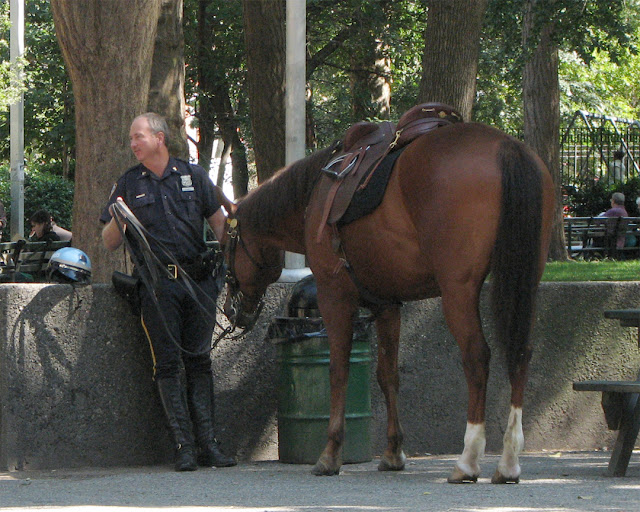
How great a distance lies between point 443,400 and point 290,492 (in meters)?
2.15

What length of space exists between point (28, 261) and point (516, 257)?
380 inches

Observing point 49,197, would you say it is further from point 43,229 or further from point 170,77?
point 170,77

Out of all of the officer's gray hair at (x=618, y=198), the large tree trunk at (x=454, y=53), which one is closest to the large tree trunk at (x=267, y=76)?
the large tree trunk at (x=454, y=53)

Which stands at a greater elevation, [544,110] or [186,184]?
[544,110]

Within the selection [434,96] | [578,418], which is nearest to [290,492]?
[578,418]

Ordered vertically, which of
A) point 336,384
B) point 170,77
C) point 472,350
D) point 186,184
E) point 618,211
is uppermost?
point 170,77

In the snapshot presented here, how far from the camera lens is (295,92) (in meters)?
9.90

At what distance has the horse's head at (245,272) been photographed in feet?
22.8

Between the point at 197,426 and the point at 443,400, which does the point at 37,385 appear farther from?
the point at 443,400

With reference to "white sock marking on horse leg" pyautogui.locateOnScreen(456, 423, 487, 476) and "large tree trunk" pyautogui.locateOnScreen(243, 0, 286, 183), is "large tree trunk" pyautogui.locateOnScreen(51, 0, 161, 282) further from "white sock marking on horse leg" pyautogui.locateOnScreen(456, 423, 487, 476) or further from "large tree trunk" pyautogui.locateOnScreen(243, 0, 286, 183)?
"large tree trunk" pyautogui.locateOnScreen(243, 0, 286, 183)

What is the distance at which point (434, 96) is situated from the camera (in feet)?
38.2

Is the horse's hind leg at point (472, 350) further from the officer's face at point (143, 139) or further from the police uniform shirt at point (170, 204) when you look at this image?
the officer's face at point (143, 139)

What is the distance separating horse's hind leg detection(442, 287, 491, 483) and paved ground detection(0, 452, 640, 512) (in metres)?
0.28

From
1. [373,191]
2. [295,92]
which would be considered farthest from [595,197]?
[373,191]
